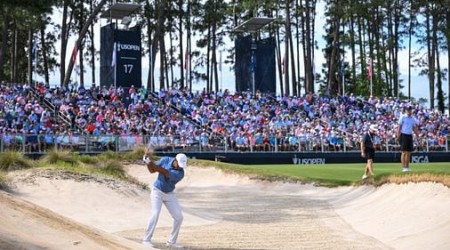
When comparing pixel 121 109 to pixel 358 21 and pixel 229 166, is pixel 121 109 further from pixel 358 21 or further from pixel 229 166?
pixel 358 21

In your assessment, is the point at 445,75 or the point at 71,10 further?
the point at 445,75

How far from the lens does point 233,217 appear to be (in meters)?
16.2

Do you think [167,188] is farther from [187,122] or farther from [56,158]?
[187,122]

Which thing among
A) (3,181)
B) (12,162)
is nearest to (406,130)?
(3,181)

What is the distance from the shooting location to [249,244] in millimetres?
12023

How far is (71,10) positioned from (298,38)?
2008 cm

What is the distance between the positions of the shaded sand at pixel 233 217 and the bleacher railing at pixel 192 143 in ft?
24.6

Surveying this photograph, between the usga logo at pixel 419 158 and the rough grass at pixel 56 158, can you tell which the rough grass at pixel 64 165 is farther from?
the usga logo at pixel 419 158

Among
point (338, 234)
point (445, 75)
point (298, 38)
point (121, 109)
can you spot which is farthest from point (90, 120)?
point (445, 75)

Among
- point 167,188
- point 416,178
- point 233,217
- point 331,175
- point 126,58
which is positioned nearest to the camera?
point 167,188

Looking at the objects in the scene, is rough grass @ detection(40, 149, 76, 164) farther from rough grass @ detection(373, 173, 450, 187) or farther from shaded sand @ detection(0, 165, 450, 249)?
rough grass @ detection(373, 173, 450, 187)

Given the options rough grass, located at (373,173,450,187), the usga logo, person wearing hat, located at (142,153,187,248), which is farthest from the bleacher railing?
person wearing hat, located at (142,153,187,248)

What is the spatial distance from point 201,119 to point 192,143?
4.48 metres

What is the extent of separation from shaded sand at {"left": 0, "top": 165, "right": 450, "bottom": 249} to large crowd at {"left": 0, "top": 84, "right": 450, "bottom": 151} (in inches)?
375
